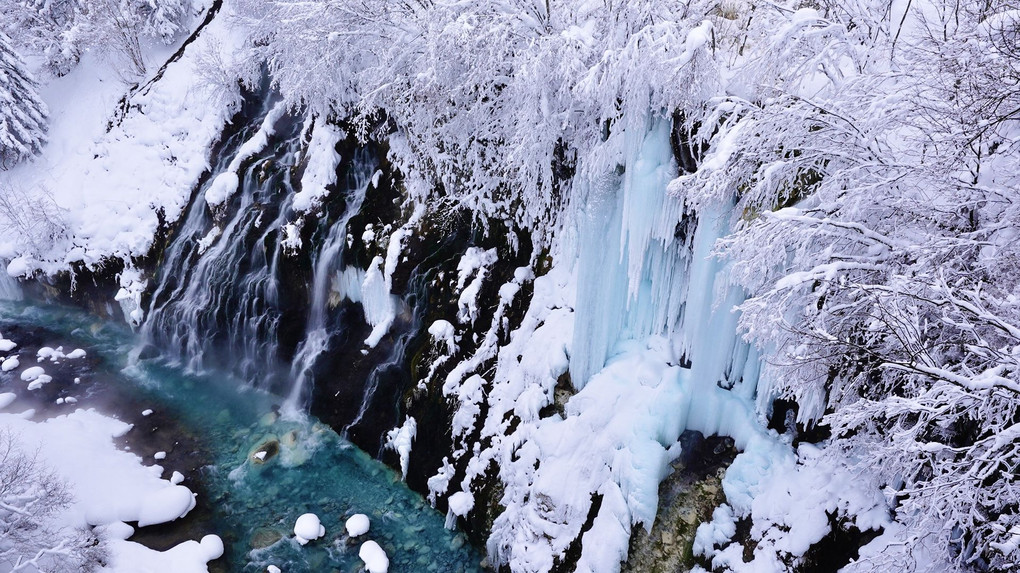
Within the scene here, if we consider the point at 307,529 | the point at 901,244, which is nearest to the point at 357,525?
the point at 307,529

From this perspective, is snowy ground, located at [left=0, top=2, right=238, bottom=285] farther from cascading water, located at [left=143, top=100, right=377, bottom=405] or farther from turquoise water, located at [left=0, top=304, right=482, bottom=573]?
turquoise water, located at [left=0, top=304, right=482, bottom=573]

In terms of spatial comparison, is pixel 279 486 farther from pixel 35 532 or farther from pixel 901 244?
pixel 901 244

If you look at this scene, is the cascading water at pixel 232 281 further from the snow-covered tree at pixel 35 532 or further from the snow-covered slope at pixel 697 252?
the snow-covered tree at pixel 35 532

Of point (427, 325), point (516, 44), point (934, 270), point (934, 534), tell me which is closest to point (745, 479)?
point (934, 534)

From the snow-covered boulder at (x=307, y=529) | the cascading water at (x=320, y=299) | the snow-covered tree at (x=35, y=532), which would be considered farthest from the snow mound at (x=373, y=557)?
the cascading water at (x=320, y=299)

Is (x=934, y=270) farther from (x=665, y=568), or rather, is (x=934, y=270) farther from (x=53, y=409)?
(x=53, y=409)
